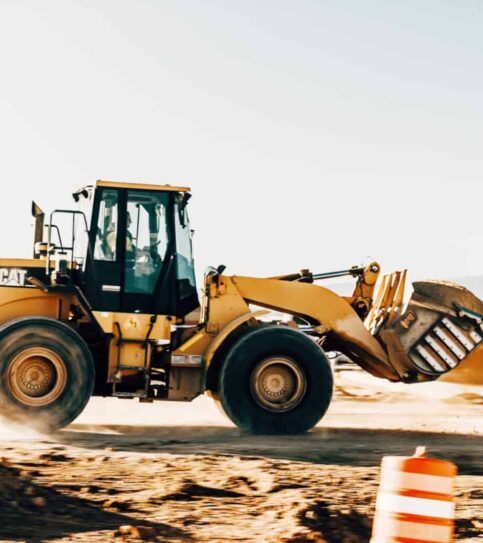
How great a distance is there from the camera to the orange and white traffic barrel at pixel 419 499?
6148 mm

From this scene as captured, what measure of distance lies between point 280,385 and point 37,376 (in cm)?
314

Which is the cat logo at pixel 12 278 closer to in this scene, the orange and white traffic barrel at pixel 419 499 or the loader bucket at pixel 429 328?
the loader bucket at pixel 429 328

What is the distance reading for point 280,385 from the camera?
15.0 meters

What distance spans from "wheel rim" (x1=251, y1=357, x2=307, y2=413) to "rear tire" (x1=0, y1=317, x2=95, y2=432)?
2.24 metres

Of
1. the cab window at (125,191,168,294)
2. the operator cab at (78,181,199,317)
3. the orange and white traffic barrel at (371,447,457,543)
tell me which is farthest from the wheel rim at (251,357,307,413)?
the orange and white traffic barrel at (371,447,457,543)

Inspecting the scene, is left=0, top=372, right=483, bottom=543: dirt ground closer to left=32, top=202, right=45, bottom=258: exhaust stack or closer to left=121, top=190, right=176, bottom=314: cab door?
left=121, top=190, right=176, bottom=314: cab door

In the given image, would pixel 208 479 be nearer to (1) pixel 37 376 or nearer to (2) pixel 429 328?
(1) pixel 37 376

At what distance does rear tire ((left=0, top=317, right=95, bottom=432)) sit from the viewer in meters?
14.3

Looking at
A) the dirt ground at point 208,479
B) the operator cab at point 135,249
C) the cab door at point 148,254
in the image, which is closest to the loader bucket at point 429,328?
the dirt ground at point 208,479

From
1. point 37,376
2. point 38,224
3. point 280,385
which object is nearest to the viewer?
point 37,376

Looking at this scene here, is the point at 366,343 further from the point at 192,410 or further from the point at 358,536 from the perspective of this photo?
the point at 358,536

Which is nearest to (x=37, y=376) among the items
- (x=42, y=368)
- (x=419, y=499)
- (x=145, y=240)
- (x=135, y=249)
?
(x=42, y=368)

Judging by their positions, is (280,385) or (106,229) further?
(280,385)

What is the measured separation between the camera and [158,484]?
34.3ft
